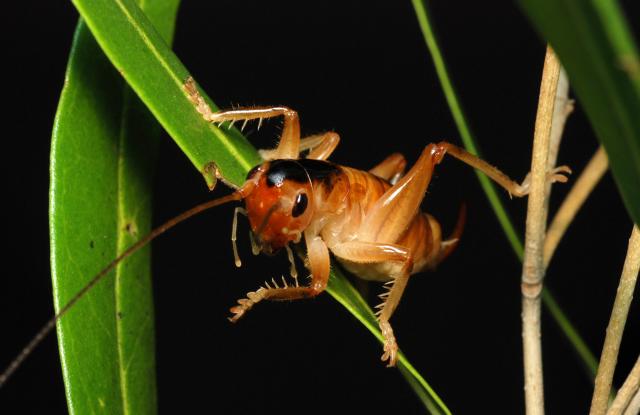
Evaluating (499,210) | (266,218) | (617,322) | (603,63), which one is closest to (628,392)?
(617,322)

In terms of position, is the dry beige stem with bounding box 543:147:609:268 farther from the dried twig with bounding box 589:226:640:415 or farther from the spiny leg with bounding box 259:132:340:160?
the spiny leg with bounding box 259:132:340:160

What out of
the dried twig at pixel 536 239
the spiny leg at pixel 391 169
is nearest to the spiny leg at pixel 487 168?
the spiny leg at pixel 391 169

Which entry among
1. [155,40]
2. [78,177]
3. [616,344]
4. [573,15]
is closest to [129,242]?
[78,177]

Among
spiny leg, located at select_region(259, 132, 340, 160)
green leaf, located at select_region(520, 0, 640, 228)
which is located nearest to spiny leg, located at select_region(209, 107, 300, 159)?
spiny leg, located at select_region(259, 132, 340, 160)

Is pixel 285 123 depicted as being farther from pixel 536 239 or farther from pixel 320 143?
pixel 536 239

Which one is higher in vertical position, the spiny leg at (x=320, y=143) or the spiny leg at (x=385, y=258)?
the spiny leg at (x=320, y=143)

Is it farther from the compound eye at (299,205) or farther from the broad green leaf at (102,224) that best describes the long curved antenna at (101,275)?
the compound eye at (299,205)
